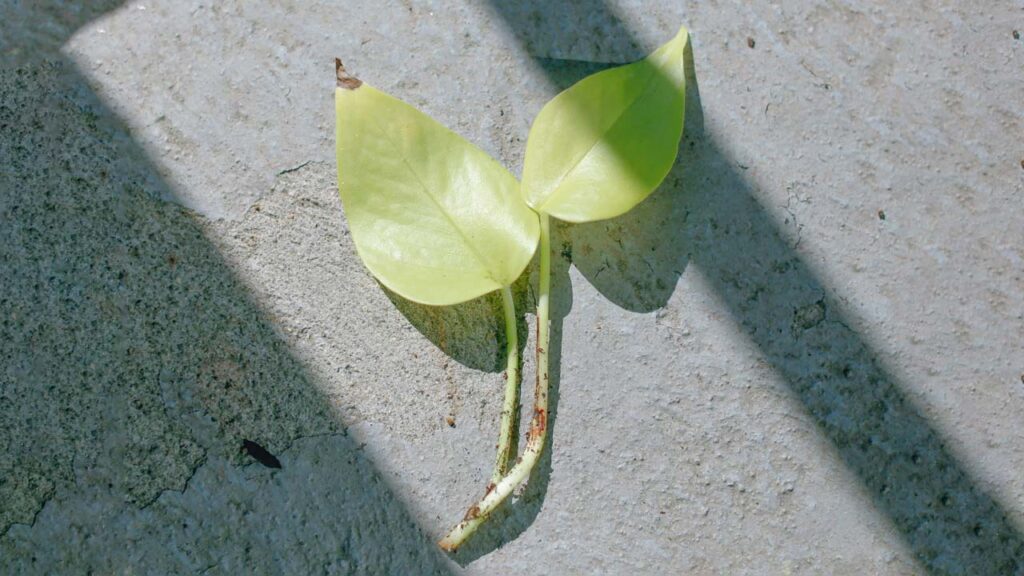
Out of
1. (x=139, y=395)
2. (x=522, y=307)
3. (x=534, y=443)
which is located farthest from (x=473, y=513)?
(x=139, y=395)

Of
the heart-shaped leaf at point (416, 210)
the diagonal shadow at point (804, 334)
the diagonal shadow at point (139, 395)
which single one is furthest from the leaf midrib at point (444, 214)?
the diagonal shadow at point (139, 395)

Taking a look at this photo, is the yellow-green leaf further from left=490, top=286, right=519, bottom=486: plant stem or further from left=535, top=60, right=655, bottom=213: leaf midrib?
left=490, top=286, right=519, bottom=486: plant stem

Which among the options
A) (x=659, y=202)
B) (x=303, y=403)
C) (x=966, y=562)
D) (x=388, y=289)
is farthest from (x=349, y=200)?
(x=966, y=562)

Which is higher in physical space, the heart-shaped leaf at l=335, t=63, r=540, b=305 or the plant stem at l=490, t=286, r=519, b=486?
the heart-shaped leaf at l=335, t=63, r=540, b=305

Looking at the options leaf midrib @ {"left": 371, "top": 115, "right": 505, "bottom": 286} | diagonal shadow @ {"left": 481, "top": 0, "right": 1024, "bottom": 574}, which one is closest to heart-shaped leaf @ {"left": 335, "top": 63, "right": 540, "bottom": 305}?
leaf midrib @ {"left": 371, "top": 115, "right": 505, "bottom": 286}

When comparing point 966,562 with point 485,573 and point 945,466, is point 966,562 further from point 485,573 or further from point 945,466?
point 485,573
